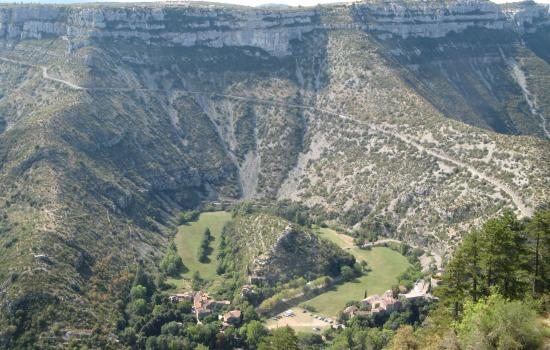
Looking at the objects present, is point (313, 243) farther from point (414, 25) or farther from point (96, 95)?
point (414, 25)

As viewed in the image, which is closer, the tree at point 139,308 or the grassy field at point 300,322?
the grassy field at point 300,322

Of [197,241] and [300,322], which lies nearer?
[300,322]

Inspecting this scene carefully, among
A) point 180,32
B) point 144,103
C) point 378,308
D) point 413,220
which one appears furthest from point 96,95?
point 378,308

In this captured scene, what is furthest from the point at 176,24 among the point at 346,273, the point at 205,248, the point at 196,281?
the point at 346,273

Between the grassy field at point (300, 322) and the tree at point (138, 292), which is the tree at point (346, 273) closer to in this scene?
the grassy field at point (300, 322)

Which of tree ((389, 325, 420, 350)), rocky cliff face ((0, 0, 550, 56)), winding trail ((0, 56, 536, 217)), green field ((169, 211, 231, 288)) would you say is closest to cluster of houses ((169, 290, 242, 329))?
green field ((169, 211, 231, 288))

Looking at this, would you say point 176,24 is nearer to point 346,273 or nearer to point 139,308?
point 346,273

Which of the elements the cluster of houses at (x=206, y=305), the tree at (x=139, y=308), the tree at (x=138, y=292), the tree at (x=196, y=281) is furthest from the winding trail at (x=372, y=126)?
the tree at (x=138, y=292)
